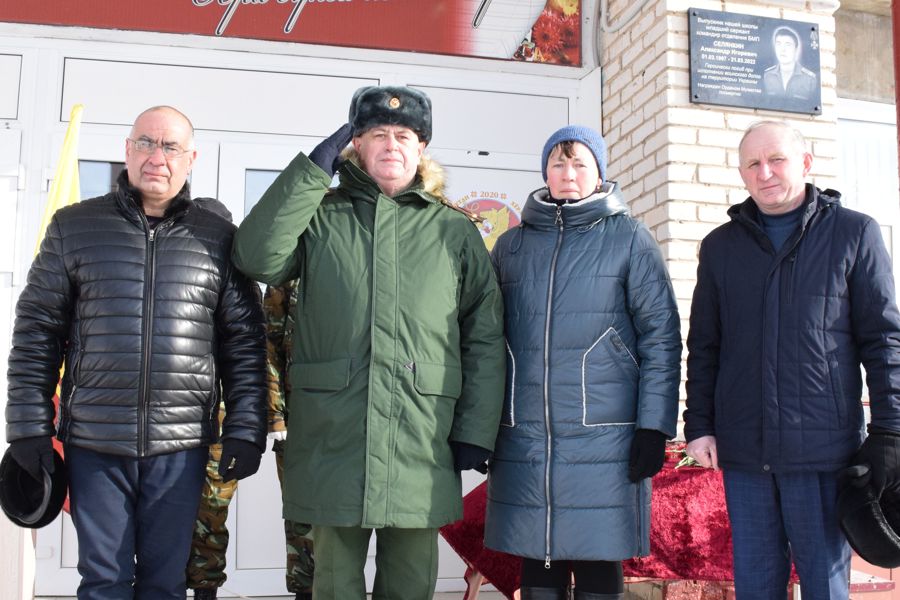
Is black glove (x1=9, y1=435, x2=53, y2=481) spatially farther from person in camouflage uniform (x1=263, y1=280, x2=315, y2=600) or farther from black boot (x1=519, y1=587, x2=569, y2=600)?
black boot (x1=519, y1=587, x2=569, y2=600)

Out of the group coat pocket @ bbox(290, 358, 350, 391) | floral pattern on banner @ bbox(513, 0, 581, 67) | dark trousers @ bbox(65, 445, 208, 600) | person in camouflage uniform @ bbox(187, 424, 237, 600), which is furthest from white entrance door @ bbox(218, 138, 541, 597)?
coat pocket @ bbox(290, 358, 350, 391)

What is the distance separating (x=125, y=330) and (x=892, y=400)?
1.98 meters

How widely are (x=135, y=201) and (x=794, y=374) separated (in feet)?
6.01

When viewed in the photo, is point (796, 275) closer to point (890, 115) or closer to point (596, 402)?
point (596, 402)

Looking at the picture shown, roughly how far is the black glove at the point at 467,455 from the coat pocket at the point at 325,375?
0.38 metres

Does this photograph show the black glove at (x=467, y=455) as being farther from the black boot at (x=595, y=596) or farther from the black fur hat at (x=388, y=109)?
the black fur hat at (x=388, y=109)

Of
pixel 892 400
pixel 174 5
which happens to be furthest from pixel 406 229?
pixel 174 5

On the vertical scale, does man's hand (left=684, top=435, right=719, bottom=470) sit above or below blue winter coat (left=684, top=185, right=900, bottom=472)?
below

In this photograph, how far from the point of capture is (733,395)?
8.04ft

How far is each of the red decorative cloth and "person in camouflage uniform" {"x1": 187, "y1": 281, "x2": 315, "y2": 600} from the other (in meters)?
0.62

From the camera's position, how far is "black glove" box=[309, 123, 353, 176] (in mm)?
2373

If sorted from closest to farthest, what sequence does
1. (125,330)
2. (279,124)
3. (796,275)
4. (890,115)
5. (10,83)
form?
(125,330) < (796,275) < (10,83) < (279,124) < (890,115)

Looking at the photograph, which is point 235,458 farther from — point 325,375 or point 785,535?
point 785,535

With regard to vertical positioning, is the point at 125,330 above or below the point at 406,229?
below
